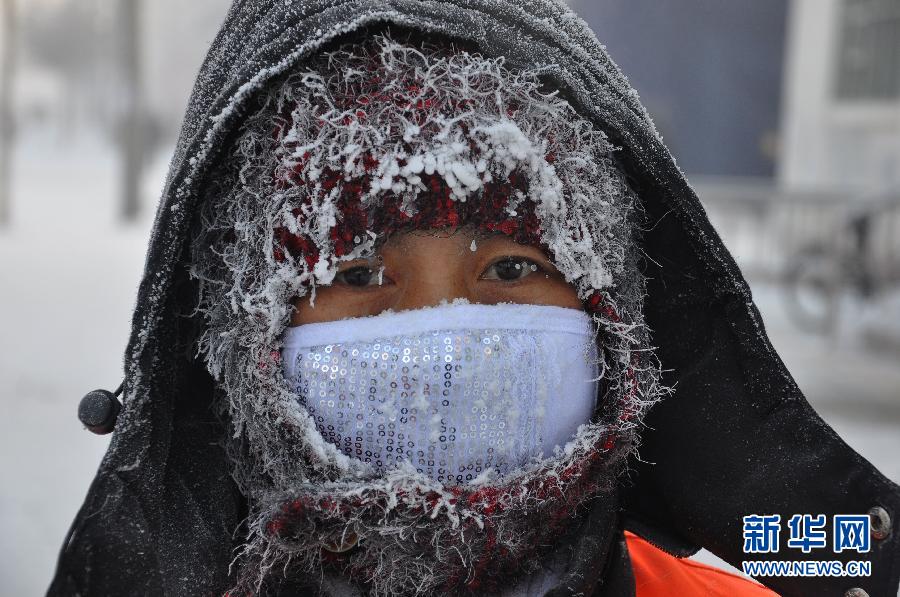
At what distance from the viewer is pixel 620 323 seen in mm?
1367

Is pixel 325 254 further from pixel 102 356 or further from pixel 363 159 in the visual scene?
pixel 102 356

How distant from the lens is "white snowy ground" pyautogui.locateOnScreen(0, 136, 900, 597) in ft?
12.7

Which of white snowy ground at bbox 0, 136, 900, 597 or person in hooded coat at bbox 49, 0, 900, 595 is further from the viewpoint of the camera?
white snowy ground at bbox 0, 136, 900, 597

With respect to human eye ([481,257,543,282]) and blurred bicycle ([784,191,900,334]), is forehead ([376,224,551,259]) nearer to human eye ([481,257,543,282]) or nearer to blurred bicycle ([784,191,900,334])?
human eye ([481,257,543,282])

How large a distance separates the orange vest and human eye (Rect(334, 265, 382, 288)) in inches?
24.4

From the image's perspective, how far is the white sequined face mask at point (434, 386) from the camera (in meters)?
1.30

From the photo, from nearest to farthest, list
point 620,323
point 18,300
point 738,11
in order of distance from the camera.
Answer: point 620,323 < point 18,300 < point 738,11

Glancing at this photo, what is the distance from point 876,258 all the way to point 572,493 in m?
9.34

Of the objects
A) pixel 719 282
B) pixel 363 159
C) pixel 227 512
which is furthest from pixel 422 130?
pixel 227 512

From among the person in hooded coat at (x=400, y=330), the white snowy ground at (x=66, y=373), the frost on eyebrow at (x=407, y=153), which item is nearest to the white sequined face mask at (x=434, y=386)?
the person in hooded coat at (x=400, y=330)

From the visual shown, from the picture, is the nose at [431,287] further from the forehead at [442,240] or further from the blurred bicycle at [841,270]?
the blurred bicycle at [841,270]

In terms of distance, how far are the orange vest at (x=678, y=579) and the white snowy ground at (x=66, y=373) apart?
1.11m

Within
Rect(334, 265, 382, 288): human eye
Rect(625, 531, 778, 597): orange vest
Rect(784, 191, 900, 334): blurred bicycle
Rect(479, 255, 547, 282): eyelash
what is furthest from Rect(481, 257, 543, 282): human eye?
Rect(784, 191, 900, 334): blurred bicycle

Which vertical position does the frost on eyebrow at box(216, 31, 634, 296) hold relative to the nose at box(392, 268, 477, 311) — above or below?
above
